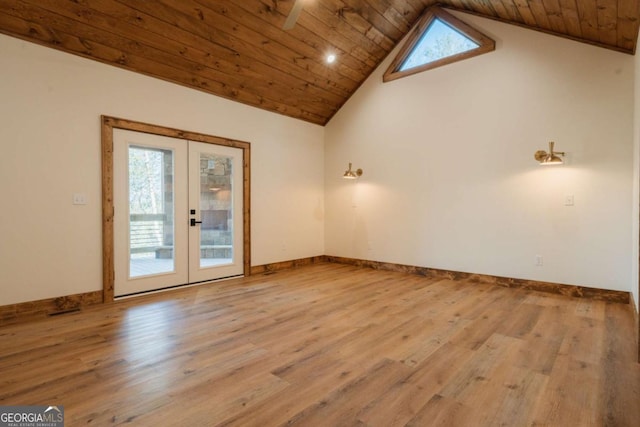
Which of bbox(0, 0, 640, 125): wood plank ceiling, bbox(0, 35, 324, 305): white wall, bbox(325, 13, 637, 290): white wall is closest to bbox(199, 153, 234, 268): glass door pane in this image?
bbox(0, 35, 324, 305): white wall

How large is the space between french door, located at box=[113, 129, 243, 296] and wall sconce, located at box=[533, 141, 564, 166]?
438cm

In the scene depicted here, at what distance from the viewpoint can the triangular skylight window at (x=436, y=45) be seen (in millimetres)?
5121

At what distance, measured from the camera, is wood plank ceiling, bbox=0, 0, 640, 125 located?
11.5ft

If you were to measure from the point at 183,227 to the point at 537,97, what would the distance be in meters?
5.27

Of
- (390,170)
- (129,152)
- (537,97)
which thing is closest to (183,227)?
(129,152)

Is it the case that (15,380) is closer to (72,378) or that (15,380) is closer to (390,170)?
(72,378)

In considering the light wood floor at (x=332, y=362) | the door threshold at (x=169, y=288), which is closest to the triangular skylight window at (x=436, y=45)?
the light wood floor at (x=332, y=362)

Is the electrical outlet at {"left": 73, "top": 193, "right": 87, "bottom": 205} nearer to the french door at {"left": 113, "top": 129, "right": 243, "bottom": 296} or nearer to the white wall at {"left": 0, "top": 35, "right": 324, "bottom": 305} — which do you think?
the white wall at {"left": 0, "top": 35, "right": 324, "bottom": 305}

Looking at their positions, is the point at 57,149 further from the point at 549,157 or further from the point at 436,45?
the point at 549,157

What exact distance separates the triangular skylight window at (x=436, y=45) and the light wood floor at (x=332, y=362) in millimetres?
3735

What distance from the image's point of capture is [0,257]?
3.44 meters
